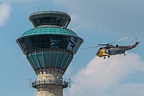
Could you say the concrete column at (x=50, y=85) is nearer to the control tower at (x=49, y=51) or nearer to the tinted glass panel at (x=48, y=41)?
the control tower at (x=49, y=51)

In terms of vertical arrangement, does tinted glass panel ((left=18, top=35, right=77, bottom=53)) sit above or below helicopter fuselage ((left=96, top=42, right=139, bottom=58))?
above

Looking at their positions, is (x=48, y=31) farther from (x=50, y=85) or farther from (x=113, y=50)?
(x=113, y=50)

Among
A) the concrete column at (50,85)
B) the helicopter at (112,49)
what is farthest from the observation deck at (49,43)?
the helicopter at (112,49)

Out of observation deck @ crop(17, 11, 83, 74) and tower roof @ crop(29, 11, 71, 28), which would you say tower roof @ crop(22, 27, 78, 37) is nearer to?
observation deck @ crop(17, 11, 83, 74)

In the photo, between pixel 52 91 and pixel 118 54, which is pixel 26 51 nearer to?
pixel 52 91

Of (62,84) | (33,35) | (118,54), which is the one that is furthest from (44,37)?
(118,54)

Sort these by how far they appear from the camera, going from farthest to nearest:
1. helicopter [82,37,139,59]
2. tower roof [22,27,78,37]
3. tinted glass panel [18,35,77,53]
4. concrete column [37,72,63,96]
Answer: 1. tinted glass panel [18,35,77,53]
2. tower roof [22,27,78,37]
3. concrete column [37,72,63,96]
4. helicopter [82,37,139,59]

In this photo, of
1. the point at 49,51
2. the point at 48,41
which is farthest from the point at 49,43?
the point at 49,51

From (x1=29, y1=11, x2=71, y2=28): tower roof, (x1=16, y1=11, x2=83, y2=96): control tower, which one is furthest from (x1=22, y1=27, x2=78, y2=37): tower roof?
(x1=29, y1=11, x2=71, y2=28): tower roof
